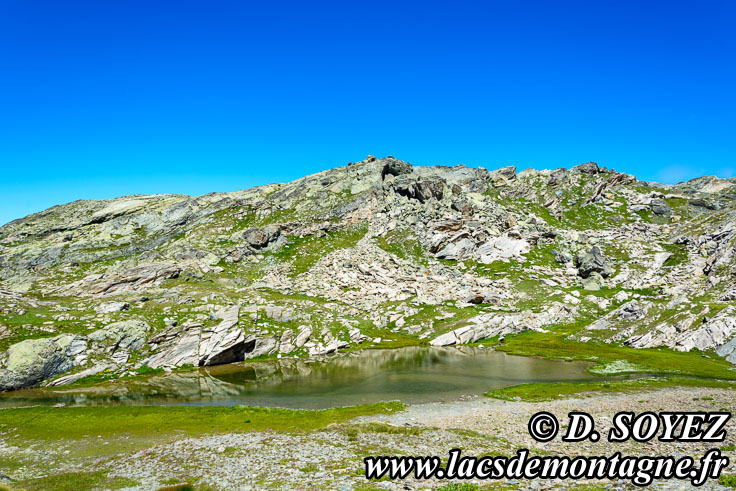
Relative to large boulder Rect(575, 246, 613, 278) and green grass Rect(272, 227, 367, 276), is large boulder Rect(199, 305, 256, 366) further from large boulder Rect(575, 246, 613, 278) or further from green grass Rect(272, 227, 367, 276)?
large boulder Rect(575, 246, 613, 278)

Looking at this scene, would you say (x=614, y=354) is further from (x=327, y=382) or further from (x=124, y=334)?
(x=124, y=334)

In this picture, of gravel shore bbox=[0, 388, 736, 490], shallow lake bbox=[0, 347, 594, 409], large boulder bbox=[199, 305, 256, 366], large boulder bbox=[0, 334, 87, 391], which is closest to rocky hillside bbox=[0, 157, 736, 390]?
large boulder bbox=[0, 334, 87, 391]

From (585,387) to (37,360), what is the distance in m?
104

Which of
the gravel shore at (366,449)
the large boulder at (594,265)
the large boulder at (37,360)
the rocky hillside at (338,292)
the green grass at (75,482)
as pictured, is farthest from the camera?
the large boulder at (594,265)

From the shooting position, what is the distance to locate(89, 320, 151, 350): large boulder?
84.4 metres

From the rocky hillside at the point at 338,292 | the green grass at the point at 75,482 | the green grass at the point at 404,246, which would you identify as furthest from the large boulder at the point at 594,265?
the green grass at the point at 75,482

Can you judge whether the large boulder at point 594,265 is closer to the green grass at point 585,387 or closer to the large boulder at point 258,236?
the green grass at point 585,387

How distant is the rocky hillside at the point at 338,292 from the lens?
3393 inches

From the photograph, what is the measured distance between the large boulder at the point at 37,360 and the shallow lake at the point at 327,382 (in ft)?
11.1

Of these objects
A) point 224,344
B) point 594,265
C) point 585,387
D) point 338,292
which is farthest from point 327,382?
point 594,265

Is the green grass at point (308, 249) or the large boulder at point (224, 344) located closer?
the large boulder at point (224, 344)

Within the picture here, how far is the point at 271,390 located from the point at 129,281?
99516 millimetres

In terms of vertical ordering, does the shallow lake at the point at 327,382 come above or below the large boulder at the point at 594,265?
below

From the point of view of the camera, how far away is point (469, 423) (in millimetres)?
43531
